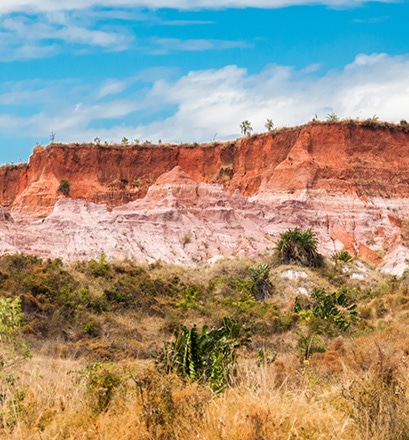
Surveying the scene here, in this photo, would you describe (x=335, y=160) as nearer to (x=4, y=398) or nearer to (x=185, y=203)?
(x=185, y=203)

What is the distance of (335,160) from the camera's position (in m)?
57.5

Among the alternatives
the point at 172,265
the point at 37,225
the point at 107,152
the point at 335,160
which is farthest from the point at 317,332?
the point at 107,152

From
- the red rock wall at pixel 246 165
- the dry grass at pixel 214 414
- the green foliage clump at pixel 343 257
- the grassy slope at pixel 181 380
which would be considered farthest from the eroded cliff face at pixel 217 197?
the dry grass at pixel 214 414

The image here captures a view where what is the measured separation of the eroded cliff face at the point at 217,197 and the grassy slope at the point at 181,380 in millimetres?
6466

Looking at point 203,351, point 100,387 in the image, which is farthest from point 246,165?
point 100,387

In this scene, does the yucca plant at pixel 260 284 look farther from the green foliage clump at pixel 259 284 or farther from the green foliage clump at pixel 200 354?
the green foliage clump at pixel 200 354

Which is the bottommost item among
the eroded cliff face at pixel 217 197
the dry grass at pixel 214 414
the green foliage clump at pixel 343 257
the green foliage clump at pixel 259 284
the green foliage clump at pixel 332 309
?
the green foliage clump at pixel 332 309

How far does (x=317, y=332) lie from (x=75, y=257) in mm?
21356

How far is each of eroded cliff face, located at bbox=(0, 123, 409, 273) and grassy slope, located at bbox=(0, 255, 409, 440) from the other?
255 inches

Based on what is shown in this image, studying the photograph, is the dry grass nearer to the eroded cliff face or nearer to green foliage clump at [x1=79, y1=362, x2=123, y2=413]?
green foliage clump at [x1=79, y1=362, x2=123, y2=413]

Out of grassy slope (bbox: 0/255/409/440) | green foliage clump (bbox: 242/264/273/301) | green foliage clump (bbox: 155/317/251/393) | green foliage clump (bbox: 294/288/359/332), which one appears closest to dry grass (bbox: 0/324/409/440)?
grassy slope (bbox: 0/255/409/440)

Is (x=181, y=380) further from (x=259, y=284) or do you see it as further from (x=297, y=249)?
(x=297, y=249)

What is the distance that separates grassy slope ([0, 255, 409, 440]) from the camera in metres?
5.85

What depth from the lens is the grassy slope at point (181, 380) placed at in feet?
19.2
